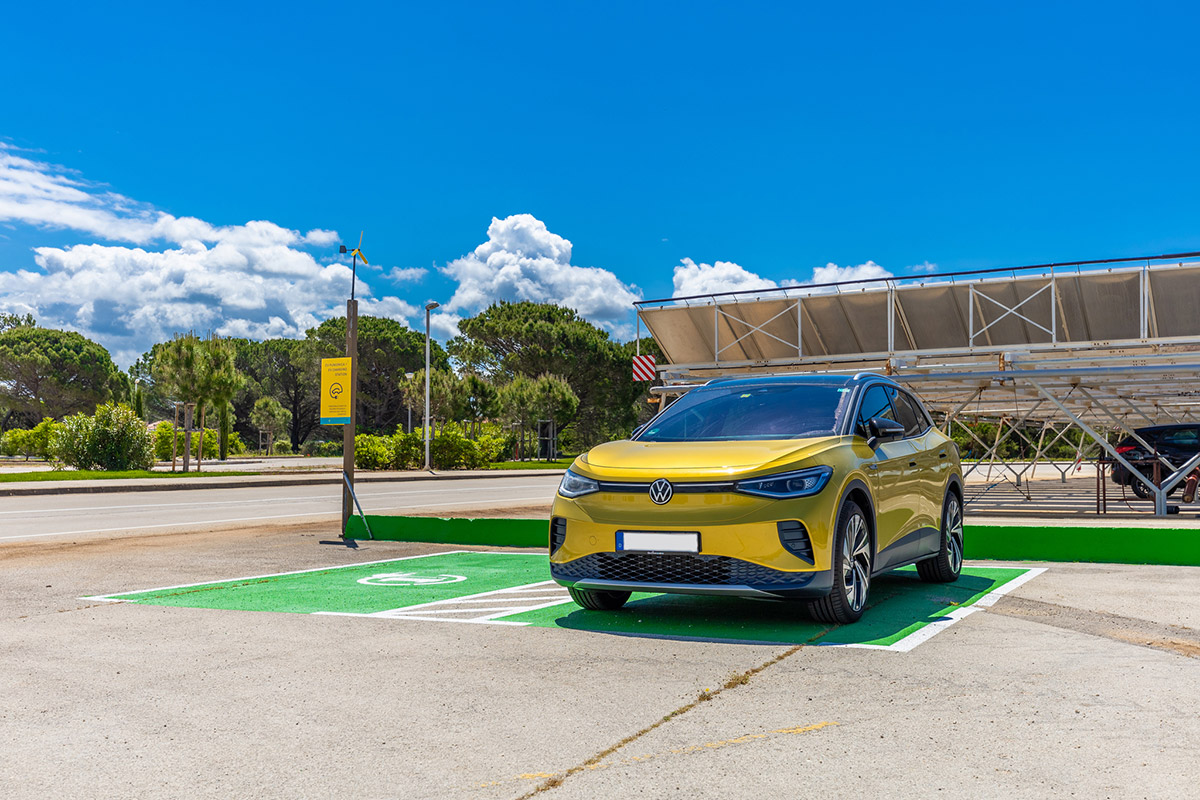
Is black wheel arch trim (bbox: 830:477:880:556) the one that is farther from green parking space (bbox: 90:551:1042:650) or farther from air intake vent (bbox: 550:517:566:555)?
air intake vent (bbox: 550:517:566:555)

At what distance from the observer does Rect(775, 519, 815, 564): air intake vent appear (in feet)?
19.9

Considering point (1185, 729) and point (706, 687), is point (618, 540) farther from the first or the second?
point (1185, 729)

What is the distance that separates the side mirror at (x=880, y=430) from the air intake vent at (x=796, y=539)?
1.22m

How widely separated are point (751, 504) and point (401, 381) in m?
65.6

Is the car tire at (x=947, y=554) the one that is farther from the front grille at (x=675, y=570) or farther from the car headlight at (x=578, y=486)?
the car headlight at (x=578, y=486)

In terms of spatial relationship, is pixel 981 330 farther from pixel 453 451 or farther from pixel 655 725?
pixel 453 451

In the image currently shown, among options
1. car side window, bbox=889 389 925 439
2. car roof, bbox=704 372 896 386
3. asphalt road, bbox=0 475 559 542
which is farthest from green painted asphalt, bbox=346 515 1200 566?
asphalt road, bbox=0 475 559 542

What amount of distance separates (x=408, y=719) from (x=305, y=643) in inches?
77.7

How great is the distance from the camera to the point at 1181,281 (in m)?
22.9

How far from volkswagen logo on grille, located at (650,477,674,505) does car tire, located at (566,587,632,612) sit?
112 cm

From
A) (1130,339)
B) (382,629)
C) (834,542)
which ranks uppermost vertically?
(1130,339)

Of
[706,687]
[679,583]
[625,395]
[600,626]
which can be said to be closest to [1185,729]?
[706,687]

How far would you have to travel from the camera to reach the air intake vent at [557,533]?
21.8 ft

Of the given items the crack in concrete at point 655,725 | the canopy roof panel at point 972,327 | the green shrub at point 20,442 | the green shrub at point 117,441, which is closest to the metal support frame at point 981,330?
the canopy roof panel at point 972,327
